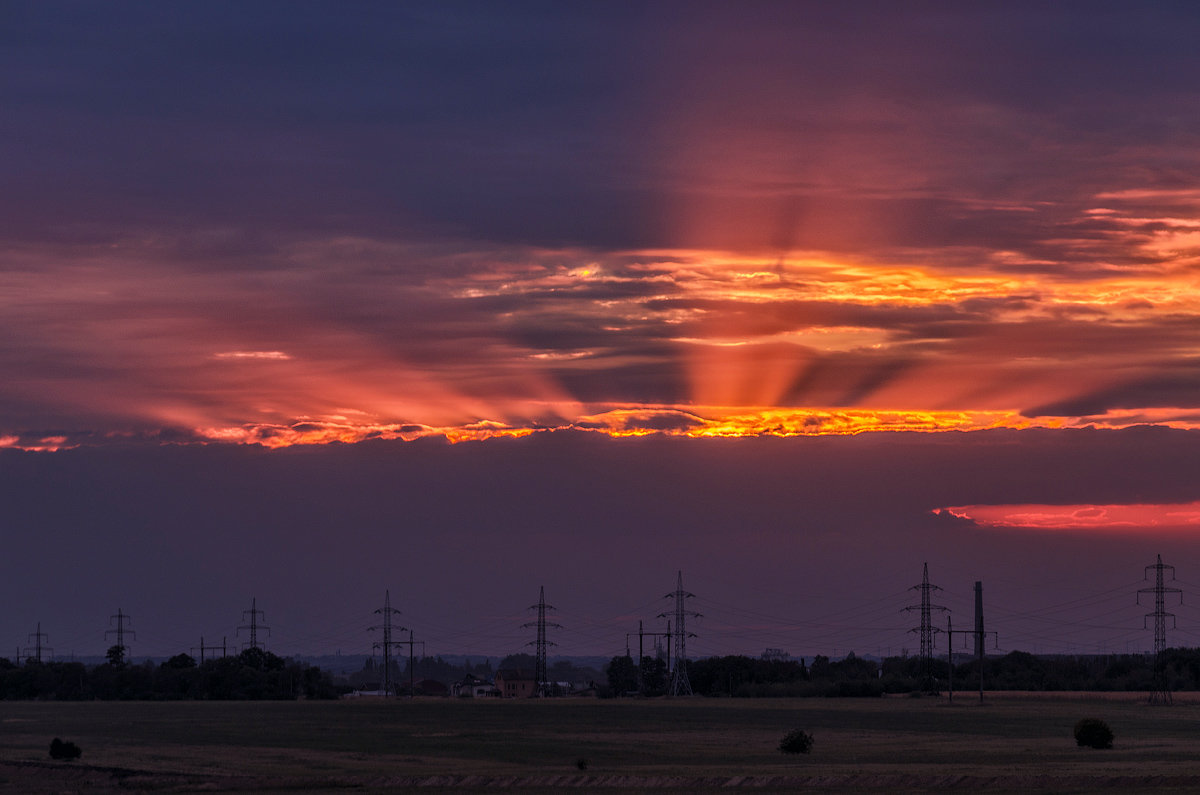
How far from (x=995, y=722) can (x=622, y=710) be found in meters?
59.7

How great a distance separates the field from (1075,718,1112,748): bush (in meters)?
1.99

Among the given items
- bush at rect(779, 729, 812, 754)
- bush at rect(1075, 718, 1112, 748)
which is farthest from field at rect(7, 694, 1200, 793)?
bush at rect(1075, 718, 1112, 748)

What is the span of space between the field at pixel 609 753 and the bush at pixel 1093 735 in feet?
6.53

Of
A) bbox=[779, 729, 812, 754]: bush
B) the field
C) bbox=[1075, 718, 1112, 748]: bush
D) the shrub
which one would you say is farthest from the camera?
the shrub

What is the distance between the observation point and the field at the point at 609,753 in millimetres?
78062

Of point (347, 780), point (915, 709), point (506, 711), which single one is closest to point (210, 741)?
point (347, 780)

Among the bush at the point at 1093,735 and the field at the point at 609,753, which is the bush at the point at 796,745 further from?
the bush at the point at 1093,735

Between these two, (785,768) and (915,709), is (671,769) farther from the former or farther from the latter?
(915,709)

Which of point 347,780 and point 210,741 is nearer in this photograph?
point 347,780

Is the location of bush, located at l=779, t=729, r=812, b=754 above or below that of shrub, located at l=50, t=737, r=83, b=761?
above

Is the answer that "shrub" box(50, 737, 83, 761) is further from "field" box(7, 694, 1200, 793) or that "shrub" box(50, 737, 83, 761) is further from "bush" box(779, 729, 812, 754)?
"bush" box(779, 729, 812, 754)

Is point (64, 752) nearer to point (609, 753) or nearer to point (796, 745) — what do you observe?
point (609, 753)

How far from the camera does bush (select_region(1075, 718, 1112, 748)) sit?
324 ft

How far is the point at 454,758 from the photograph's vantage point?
333 ft
